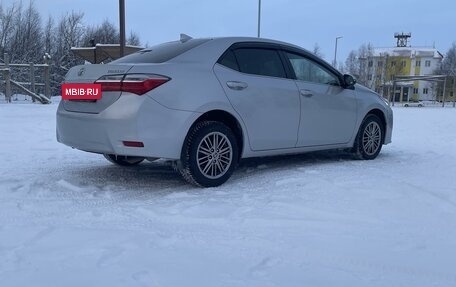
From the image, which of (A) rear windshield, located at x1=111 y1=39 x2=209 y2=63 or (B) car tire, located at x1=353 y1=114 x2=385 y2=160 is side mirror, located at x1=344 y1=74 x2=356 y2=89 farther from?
(A) rear windshield, located at x1=111 y1=39 x2=209 y2=63

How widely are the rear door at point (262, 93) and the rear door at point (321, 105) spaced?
0.17 m

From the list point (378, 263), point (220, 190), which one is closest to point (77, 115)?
point (220, 190)

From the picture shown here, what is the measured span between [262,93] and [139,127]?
1.43 metres

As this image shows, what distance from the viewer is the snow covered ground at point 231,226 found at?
250 cm

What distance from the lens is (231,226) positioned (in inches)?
129

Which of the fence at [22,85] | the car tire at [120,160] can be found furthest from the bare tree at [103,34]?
the car tire at [120,160]

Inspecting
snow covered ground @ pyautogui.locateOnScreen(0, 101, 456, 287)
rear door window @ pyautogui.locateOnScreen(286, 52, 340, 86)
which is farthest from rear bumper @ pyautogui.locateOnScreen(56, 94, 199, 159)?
rear door window @ pyautogui.locateOnScreen(286, 52, 340, 86)

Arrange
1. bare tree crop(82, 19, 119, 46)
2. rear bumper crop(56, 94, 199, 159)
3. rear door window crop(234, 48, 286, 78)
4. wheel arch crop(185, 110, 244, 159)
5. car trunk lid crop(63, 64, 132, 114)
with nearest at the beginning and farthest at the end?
rear bumper crop(56, 94, 199, 159) → car trunk lid crop(63, 64, 132, 114) → wheel arch crop(185, 110, 244, 159) → rear door window crop(234, 48, 286, 78) → bare tree crop(82, 19, 119, 46)

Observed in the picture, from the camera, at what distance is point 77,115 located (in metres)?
4.28

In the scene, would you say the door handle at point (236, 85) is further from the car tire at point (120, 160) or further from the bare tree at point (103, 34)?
the bare tree at point (103, 34)

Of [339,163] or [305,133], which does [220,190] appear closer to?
[305,133]

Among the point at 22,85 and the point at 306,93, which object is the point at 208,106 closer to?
the point at 306,93

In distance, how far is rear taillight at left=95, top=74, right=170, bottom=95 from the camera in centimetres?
392

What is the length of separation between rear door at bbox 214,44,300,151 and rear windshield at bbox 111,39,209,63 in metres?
0.37
